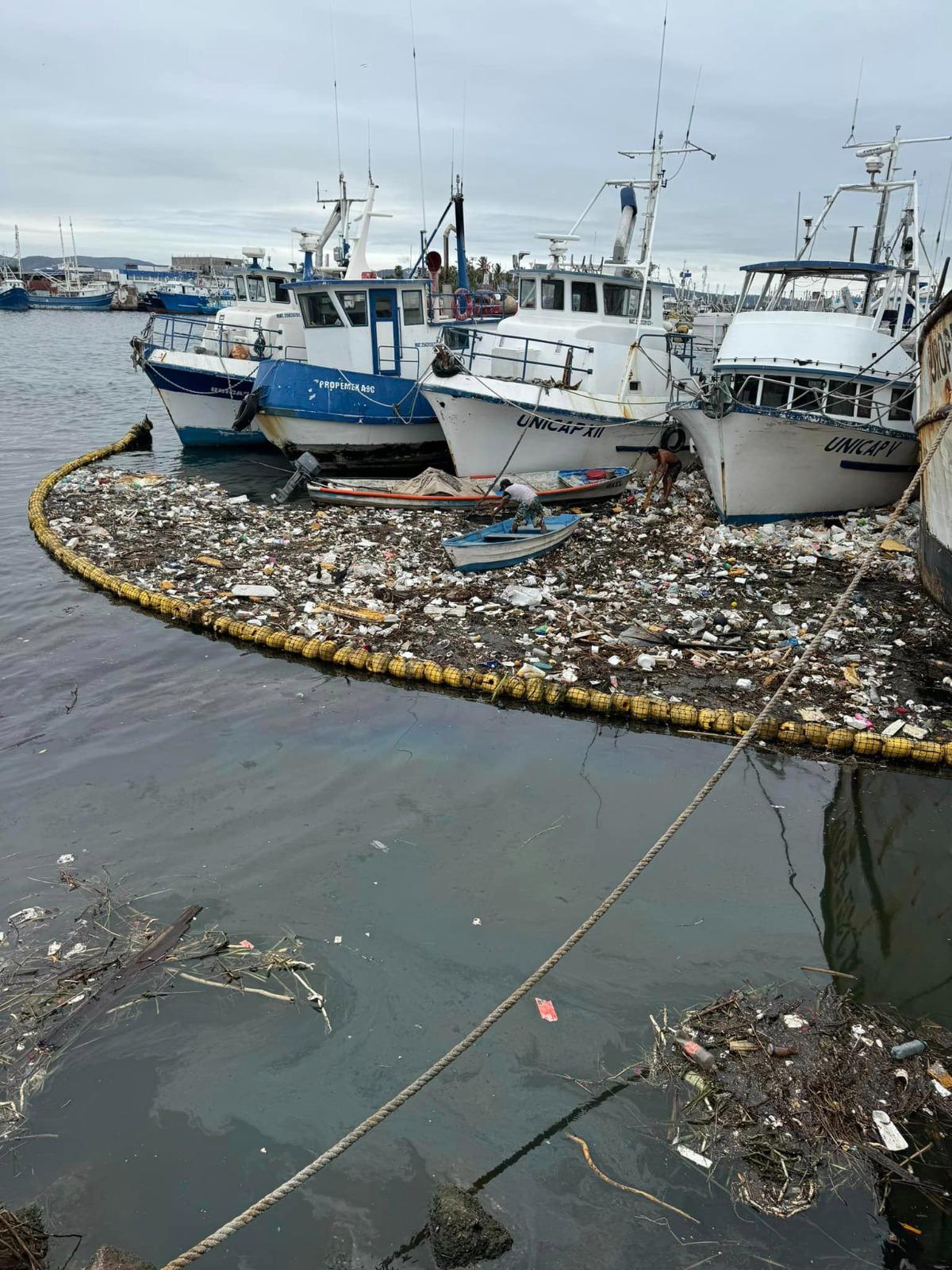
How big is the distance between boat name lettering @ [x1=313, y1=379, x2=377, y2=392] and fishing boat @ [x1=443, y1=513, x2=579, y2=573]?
523 cm

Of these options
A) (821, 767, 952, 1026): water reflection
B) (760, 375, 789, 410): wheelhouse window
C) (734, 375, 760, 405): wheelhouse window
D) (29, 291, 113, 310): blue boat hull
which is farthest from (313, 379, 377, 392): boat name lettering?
(29, 291, 113, 310): blue boat hull

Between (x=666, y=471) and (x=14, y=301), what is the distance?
7519cm

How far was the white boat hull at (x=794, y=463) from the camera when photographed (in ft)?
33.6

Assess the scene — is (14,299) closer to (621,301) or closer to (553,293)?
(553,293)

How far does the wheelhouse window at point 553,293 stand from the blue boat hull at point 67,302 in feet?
249

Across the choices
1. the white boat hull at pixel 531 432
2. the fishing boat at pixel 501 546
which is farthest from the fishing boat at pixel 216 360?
the fishing boat at pixel 501 546

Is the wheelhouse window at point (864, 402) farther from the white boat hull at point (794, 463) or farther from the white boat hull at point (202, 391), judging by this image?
the white boat hull at point (202, 391)

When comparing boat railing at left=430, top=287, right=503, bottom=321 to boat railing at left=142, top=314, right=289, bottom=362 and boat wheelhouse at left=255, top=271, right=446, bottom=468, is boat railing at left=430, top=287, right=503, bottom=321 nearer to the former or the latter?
boat wheelhouse at left=255, top=271, right=446, bottom=468

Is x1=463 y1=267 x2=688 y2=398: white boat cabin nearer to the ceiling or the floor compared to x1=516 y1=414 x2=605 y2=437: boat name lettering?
nearer to the ceiling

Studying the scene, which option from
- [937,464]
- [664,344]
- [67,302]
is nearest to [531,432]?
[664,344]

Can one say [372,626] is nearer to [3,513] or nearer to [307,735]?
[307,735]

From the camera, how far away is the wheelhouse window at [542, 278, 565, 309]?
42.5 ft

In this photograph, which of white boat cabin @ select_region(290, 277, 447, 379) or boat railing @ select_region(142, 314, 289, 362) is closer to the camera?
white boat cabin @ select_region(290, 277, 447, 379)

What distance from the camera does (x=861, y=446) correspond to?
10539 millimetres
